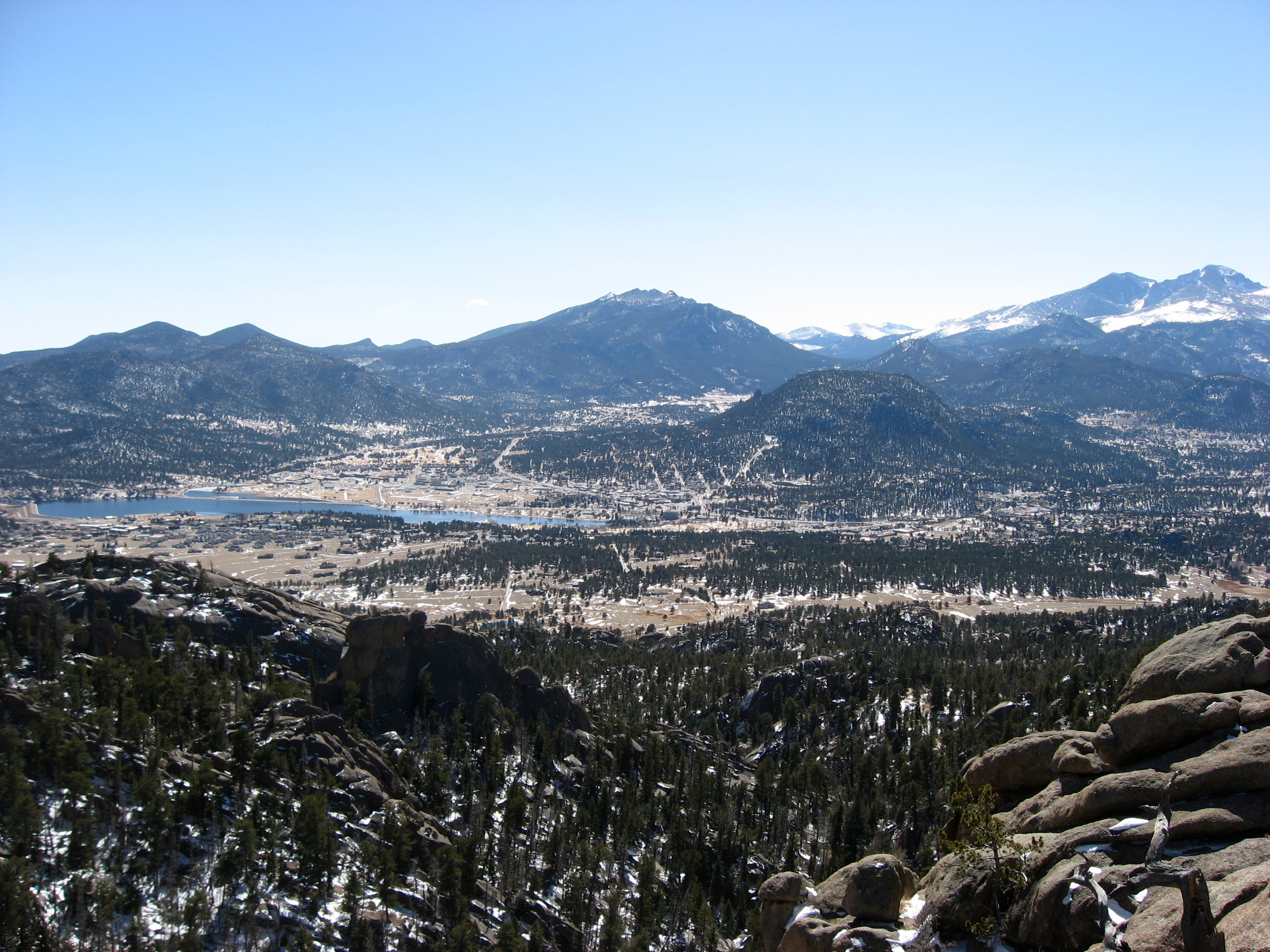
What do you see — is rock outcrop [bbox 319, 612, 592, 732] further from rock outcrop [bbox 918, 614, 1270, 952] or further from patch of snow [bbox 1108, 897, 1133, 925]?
patch of snow [bbox 1108, 897, 1133, 925]

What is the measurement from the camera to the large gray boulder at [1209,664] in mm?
45469

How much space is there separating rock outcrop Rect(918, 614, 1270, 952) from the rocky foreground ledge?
77 mm

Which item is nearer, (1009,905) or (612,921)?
(1009,905)

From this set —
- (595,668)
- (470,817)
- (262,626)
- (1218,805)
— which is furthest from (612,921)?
(595,668)

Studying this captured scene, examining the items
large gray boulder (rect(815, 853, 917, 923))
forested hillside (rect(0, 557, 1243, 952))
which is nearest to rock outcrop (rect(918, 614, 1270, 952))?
large gray boulder (rect(815, 853, 917, 923))

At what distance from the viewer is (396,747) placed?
97.4 m

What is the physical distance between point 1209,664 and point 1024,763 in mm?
12723

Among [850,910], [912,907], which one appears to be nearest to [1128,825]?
[912,907]

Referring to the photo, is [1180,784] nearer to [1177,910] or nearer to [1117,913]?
[1117,913]

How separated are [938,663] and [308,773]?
124090 millimetres

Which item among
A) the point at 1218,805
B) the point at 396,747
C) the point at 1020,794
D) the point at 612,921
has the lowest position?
the point at 612,921

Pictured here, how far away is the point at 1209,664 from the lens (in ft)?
153

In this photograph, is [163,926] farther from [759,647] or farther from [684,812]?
[759,647]

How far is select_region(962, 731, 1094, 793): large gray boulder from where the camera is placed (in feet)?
165
